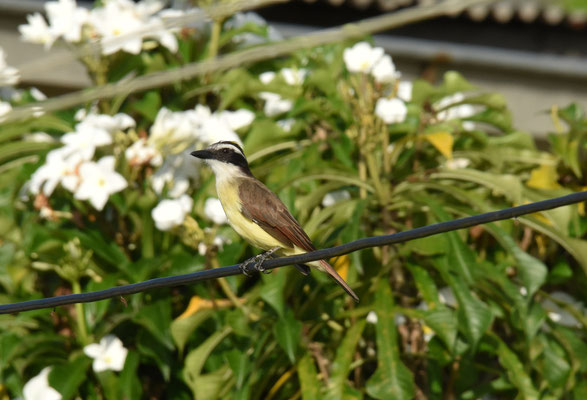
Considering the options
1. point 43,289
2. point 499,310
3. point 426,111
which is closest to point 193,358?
point 43,289

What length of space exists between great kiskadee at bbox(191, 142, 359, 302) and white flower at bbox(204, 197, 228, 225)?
24cm

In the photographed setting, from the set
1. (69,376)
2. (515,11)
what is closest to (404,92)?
(69,376)

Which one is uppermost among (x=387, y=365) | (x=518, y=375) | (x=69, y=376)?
(x=387, y=365)

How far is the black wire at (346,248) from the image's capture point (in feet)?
10.9

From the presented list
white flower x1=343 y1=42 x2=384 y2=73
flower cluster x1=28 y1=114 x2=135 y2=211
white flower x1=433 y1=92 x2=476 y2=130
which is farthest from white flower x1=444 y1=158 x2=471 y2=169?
flower cluster x1=28 y1=114 x2=135 y2=211

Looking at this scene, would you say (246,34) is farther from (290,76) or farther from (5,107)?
(5,107)

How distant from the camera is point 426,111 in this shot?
20.3 ft

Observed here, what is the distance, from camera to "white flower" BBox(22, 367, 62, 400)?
17.5 ft

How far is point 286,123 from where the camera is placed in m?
6.33

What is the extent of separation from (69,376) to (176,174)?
1.34 m

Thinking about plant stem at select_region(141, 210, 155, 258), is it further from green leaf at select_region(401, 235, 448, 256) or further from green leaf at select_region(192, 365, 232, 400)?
green leaf at select_region(401, 235, 448, 256)

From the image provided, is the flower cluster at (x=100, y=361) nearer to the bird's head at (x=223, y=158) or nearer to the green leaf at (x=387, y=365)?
the bird's head at (x=223, y=158)

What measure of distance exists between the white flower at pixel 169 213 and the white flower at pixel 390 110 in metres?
1.22

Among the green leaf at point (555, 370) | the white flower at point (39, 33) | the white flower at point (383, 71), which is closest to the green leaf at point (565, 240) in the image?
the green leaf at point (555, 370)
